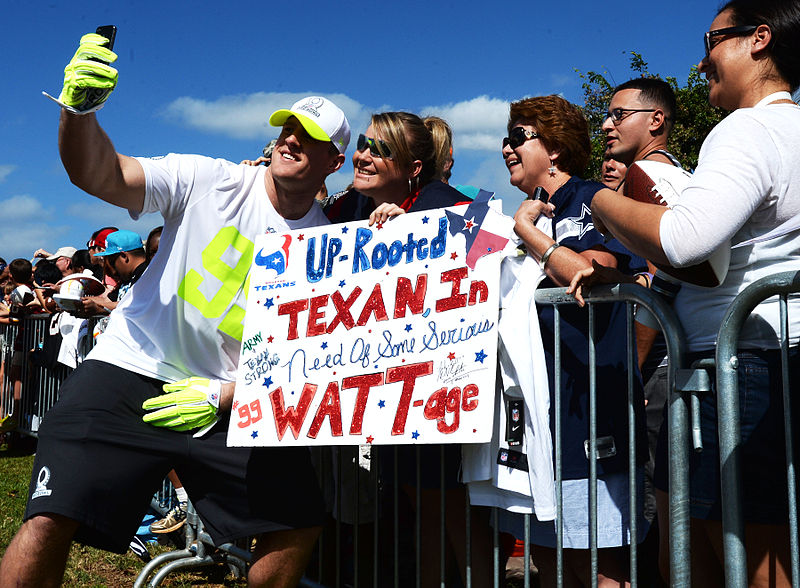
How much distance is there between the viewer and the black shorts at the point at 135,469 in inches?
115

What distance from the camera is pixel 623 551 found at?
2.79 m

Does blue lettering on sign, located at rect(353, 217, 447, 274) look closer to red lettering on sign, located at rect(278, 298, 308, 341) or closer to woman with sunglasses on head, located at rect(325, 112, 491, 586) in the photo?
woman with sunglasses on head, located at rect(325, 112, 491, 586)

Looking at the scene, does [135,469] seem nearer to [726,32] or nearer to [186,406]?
[186,406]

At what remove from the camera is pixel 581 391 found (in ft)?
8.95

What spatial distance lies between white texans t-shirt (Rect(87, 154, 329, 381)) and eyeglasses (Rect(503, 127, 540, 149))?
1.18 m

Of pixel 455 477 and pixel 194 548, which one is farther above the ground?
pixel 455 477

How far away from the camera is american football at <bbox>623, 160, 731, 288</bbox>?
206cm

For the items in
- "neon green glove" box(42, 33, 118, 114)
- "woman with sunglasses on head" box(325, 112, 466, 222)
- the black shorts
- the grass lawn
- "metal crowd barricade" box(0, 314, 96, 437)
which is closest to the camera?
"neon green glove" box(42, 33, 118, 114)

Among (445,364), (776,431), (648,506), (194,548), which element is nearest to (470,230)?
(445,364)

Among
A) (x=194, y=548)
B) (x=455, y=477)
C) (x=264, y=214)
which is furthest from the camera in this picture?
(x=194, y=548)

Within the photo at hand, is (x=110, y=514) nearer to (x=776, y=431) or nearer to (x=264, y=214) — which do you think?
(x=264, y=214)

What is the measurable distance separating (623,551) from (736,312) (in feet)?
3.80

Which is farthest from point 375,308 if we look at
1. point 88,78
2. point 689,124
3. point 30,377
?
point 689,124

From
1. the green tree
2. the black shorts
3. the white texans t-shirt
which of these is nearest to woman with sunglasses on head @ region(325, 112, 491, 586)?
the black shorts
